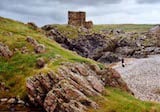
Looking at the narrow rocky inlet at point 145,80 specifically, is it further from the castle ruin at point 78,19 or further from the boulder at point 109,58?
the castle ruin at point 78,19

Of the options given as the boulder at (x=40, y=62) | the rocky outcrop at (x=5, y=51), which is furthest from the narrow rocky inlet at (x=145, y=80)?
the rocky outcrop at (x=5, y=51)

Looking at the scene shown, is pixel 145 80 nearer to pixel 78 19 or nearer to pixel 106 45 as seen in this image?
pixel 106 45

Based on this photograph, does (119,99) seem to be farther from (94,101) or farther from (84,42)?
(84,42)

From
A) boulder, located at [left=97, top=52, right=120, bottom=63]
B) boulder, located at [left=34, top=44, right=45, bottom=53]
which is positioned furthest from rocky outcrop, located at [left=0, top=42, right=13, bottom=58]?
boulder, located at [left=97, top=52, right=120, bottom=63]

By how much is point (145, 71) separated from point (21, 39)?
38509 millimetres

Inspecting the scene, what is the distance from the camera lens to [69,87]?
143 ft

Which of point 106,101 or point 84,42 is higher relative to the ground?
point 106,101

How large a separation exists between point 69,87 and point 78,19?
13844 cm

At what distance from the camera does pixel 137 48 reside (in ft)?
538

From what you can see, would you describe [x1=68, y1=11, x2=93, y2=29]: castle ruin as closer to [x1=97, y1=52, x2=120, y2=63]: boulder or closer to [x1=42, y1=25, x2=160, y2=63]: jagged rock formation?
[x1=42, y1=25, x2=160, y2=63]: jagged rock formation

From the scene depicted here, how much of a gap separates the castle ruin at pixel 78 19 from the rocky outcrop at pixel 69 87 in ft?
408

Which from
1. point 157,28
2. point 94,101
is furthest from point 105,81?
point 157,28

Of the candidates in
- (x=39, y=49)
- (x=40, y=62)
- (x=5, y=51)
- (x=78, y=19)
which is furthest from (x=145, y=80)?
(x=78, y=19)

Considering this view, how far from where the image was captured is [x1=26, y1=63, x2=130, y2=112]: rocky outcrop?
42.8 meters
